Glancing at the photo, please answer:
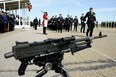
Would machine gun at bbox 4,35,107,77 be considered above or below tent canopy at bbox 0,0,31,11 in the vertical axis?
below

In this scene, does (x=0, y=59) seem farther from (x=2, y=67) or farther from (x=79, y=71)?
(x=79, y=71)

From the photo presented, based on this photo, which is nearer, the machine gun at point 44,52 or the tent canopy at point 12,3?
the machine gun at point 44,52

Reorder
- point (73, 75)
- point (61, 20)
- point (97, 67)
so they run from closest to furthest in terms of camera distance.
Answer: point (73, 75), point (97, 67), point (61, 20)

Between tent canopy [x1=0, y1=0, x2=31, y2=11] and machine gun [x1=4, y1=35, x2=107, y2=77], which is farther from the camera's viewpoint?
tent canopy [x1=0, y1=0, x2=31, y2=11]

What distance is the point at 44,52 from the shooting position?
3.62m

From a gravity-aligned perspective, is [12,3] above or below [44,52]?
above

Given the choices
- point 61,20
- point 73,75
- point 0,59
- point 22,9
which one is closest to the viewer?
point 73,75

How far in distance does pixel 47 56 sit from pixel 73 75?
356cm

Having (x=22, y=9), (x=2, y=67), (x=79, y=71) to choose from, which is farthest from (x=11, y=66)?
(x=22, y=9)

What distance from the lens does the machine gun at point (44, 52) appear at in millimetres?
3506

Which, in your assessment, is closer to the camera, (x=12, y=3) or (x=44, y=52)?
(x=44, y=52)

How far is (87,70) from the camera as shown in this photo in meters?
7.91

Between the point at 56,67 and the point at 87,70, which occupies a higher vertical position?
the point at 56,67

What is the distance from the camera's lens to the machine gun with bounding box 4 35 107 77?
351cm
